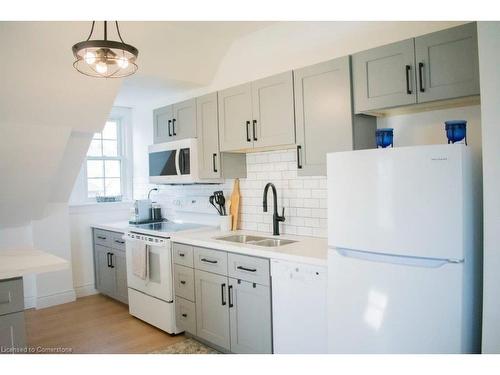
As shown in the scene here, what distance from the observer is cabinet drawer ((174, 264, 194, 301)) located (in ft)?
10.9

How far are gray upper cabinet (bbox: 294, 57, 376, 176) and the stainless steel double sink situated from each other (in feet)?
2.05

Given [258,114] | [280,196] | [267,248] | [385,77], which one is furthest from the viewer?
[280,196]

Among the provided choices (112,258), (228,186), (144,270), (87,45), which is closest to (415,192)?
(87,45)

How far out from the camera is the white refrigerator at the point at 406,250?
1.86 metres

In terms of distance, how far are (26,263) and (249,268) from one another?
4.60 ft

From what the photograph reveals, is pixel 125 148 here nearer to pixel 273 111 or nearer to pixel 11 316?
pixel 273 111

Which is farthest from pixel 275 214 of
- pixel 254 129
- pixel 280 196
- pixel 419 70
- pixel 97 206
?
pixel 97 206

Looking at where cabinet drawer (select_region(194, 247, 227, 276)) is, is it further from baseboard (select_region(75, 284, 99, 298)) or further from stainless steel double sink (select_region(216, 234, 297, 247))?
baseboard (select_region(75, 284, 99, 298))

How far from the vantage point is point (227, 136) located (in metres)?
3.54

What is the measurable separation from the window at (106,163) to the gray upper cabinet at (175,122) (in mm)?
1125

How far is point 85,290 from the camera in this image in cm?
480

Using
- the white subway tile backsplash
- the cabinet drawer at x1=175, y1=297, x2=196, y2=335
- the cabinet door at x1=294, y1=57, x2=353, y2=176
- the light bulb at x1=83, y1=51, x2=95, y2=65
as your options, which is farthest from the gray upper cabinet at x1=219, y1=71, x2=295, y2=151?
the light bulb at x1=83, y1=51, x2=95, y2=65

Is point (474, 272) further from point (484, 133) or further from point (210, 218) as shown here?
point (210, 218)

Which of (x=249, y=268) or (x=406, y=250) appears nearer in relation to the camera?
(x=406, y=250)
